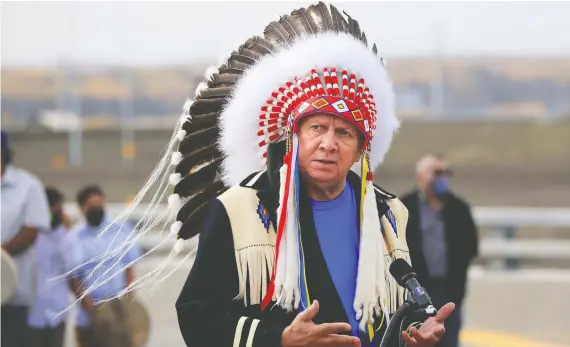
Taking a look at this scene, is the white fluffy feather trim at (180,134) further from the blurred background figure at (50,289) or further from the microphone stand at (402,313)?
the blurred background figure at (50,289)

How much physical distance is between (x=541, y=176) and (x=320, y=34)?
2117 cm

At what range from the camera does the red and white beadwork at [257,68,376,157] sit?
3.84 meters

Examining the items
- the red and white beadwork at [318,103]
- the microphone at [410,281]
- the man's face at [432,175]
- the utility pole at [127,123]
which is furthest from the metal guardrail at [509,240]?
the utility pole at [127,123]

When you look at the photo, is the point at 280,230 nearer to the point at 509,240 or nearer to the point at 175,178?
the point at 175,178

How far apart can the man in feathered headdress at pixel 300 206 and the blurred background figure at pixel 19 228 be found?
11.4 feet

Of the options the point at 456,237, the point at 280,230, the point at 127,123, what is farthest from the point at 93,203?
the point at 127,123

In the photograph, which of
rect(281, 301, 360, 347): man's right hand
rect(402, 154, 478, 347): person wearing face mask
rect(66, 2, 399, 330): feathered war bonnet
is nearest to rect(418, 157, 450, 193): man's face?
rect(402, 154, 478, 347): person wearing face mask

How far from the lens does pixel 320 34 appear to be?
4.00 meters

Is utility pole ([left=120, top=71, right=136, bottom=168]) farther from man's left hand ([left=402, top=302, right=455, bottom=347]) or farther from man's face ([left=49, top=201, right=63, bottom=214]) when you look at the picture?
man's left hand ([left=402, top=302, right=455, bottom=347])

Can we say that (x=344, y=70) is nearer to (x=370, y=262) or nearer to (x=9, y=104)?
A: (x=370, y=262)

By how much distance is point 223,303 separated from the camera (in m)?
3.72

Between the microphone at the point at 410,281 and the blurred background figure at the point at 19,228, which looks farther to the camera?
the blurred background figure at the point at 19,228

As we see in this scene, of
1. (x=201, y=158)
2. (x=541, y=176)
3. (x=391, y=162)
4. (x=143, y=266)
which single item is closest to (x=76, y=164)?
(x=391, y=162)

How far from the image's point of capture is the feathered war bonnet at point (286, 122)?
3824mm
